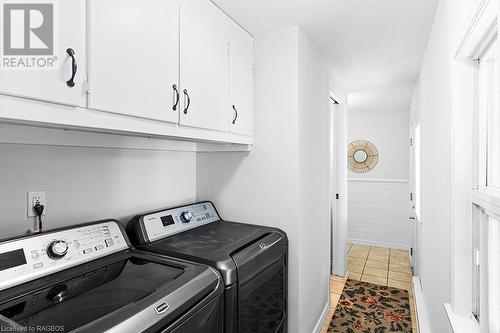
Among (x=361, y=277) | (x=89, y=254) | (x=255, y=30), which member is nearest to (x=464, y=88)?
(x=255, y=30)

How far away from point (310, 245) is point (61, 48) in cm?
188

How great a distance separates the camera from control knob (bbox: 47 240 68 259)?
1080 millimetres

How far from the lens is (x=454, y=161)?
48.1 inches

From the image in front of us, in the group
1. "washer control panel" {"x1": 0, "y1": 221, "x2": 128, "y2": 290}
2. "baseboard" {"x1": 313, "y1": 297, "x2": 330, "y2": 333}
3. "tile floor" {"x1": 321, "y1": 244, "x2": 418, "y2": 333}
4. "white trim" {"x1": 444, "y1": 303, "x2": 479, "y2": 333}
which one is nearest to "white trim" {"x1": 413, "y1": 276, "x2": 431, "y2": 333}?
"tile floor" {"x1": 321, "y1": 244, "x2": 418, "y2": 333}

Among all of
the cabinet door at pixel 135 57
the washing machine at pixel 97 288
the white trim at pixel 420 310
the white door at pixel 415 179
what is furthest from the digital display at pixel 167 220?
the white door at pixel 415 179

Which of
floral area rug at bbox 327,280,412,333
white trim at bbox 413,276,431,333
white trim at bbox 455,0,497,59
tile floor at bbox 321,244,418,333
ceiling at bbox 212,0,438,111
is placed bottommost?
floral area rug at bbox 327,280,412,333

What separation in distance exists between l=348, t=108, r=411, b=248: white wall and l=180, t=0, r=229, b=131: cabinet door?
145 inches

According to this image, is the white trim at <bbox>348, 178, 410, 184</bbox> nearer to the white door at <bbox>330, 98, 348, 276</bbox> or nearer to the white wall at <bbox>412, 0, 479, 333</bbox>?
the white door at <bbox>330, 98, 348, 276</bbox>

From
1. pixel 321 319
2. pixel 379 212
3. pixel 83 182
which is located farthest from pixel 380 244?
pixel 83 182

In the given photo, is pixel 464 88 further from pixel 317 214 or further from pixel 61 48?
pixel 61 48

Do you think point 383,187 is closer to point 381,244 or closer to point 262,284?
point 381,244

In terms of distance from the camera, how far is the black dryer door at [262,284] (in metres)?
1.30

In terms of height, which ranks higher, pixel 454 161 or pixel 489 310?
pixel 454 161

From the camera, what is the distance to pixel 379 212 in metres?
4.64
